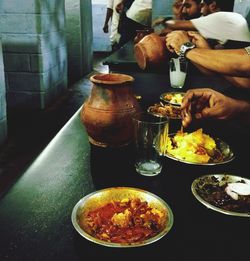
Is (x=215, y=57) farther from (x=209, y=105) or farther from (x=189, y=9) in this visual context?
(x=189, y=9)

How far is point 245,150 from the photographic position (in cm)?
158

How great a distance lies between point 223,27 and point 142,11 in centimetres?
358

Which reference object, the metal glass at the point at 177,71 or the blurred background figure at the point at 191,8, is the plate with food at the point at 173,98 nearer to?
the metal glass at the point at 177,71

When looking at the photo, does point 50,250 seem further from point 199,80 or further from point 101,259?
point 199,80

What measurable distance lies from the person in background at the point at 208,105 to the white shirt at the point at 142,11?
Result: 4.35m

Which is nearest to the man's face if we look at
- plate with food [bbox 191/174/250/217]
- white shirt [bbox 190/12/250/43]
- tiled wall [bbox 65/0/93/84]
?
white shirt [bbox 190/12/250/43]

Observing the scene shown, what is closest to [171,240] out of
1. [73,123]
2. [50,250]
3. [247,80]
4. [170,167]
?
[50,250]

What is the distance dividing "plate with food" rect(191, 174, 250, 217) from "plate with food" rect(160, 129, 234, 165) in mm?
165

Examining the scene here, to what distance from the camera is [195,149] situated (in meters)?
1.45

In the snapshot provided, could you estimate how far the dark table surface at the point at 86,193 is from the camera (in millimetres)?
902

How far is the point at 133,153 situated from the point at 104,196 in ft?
1.35

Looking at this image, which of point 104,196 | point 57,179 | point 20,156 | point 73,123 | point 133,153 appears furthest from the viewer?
point 20,156

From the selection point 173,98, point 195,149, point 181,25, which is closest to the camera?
point 195,149

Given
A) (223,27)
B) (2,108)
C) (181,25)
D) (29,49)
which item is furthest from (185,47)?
(29,49)
